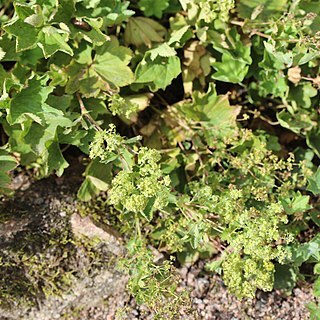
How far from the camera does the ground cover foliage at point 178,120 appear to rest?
1.87 m

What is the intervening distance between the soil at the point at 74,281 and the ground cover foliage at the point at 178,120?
0.08 m

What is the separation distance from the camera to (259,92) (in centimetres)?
249

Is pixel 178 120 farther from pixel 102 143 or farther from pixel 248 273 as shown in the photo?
pixel 248 273

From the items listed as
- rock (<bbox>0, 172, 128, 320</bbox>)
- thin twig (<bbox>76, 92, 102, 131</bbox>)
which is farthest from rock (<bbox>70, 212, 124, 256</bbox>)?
thin twig (<bbox>76, 92, 102, 131</bbox>)

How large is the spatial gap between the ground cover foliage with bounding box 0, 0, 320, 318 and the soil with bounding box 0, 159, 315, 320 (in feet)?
0.25

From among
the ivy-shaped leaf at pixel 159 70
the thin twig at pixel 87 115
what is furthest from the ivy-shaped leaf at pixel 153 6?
the thin twig at pixel 87 115

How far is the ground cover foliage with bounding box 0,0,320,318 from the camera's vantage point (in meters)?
1.87

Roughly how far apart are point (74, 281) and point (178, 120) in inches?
28.6

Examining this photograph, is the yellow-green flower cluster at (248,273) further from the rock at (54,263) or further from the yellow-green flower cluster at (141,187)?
the rock at (54,263)

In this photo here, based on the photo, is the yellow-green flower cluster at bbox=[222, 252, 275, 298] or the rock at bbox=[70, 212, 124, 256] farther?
the rock at bbox=[70, 212, 124, 256]

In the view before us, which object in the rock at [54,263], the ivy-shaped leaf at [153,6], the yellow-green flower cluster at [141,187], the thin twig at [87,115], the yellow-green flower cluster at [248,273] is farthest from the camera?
the ivy-shaped leaf at [153,6]

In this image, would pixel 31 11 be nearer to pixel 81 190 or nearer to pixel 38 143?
pixel 38 143

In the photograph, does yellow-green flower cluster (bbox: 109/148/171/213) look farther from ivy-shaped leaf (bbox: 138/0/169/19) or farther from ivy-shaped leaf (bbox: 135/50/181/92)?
ivy-shaped leaf (bbox: 138/0/169/19)

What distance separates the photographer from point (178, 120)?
7.85 feet
